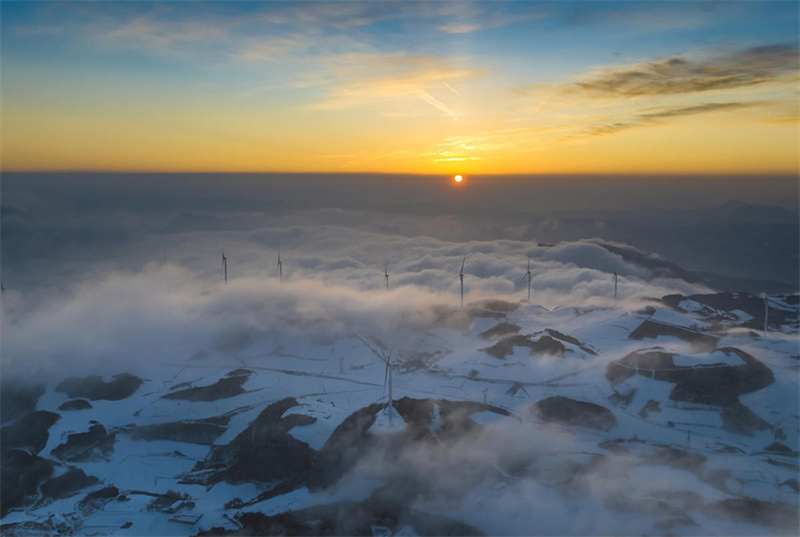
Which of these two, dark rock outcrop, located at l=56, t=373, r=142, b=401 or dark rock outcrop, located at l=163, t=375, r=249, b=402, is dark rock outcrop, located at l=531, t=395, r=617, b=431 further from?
dark rock outcrop, located at l=56, t=373, r=142, b=401

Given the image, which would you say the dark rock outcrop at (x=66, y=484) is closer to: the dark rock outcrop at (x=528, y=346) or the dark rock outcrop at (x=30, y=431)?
the dark rock outcrop at (x=30, y=431)

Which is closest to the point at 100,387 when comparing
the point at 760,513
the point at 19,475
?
the point at 19,475

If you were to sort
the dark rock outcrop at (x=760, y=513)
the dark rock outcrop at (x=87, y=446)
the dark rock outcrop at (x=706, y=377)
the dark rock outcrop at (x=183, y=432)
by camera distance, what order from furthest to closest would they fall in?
the dark rock outcrop at (x=706, y=377) < the dark rock outcrop at (x=183, y=432) < the dark rock outcrop at (x=87, y=446) < the dark rock outcrop at (x=760, y=513)

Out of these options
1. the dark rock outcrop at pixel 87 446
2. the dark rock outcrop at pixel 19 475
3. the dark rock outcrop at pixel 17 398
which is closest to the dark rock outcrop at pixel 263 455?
the dark rock outcrop at pixel 87 446

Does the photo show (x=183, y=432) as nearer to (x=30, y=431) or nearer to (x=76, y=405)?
(x=76, y=405)

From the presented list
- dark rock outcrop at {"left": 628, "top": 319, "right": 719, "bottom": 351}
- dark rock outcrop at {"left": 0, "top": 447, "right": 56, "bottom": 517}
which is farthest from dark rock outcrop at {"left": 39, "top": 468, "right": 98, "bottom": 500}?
dark rock outcrop at {"left": 628, "top": 319, "right": 719, "bottom": 351}

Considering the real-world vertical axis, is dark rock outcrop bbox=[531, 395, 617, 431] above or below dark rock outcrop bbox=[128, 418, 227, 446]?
above

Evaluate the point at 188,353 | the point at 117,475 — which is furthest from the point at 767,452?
the point at 188,353

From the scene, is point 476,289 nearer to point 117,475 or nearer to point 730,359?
point 730,359
